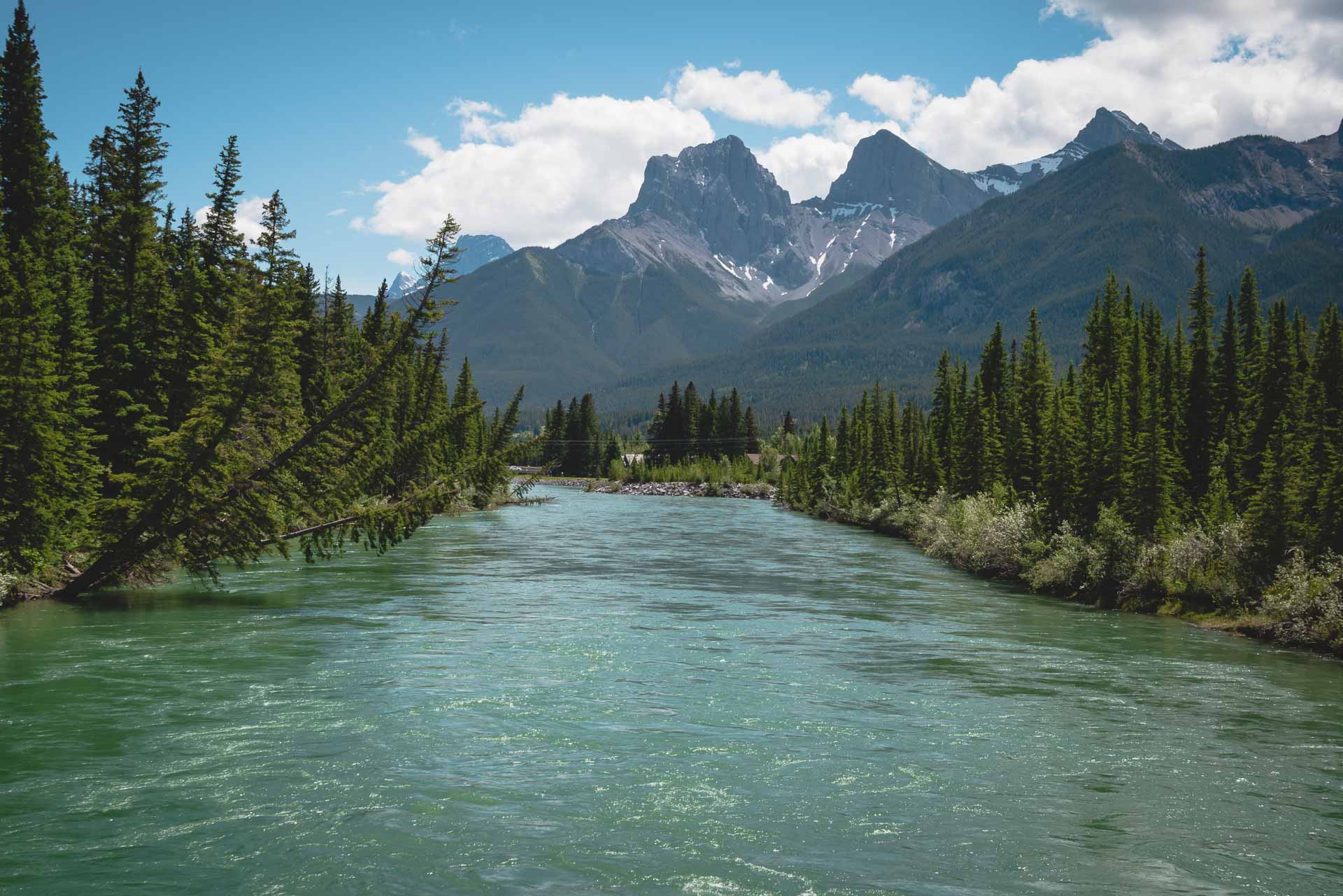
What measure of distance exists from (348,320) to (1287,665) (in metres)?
67.8

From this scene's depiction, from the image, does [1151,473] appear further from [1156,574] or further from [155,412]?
[155,412]

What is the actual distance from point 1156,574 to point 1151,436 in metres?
8.30

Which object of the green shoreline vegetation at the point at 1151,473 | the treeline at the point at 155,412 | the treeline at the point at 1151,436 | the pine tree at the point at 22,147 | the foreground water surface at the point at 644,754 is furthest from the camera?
the pine tree at the point at 22,147

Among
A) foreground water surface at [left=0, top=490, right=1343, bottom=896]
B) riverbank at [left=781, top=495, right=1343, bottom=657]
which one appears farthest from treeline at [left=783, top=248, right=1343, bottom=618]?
foreground water surface at [left=0, top=490, right=1343, bottom=896]

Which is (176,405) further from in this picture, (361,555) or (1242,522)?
(1242,522)

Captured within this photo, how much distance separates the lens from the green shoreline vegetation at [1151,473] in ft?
122

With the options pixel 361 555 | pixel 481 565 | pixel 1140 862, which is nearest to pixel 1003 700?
pixel 1140 862

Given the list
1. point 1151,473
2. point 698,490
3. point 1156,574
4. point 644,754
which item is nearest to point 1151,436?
point 1151,473

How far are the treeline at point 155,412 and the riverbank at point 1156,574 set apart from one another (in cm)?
2689

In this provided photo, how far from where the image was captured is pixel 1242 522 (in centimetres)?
3959

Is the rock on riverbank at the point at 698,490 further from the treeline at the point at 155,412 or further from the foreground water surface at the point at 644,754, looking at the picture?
the foreground water surface at the point at 644,754

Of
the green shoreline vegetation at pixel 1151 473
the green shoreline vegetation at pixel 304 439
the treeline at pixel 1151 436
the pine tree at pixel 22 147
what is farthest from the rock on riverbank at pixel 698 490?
the pine tree at pixel 22 147

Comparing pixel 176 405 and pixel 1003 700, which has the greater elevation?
pixel 176 405

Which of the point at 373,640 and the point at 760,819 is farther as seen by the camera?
the point at 373,640
